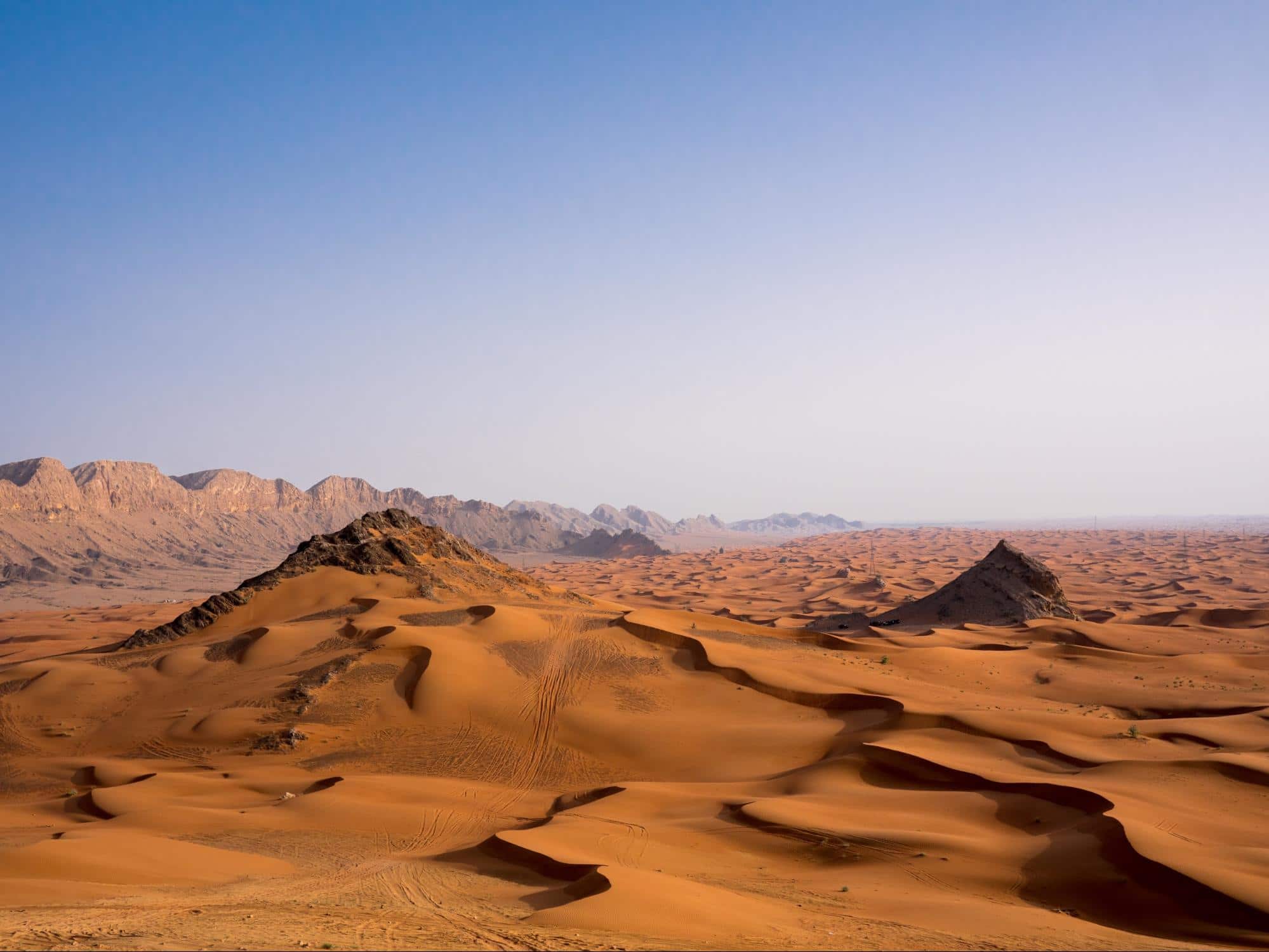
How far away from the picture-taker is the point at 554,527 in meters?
175

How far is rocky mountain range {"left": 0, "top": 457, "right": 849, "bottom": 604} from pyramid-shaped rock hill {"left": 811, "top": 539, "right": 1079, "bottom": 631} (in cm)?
6752

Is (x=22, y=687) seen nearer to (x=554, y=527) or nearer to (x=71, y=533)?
(x=71, y=533)

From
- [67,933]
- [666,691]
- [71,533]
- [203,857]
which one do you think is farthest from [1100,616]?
[71,533]

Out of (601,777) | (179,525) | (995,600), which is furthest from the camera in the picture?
(179,525)

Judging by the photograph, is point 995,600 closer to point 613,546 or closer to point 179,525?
point 613,546

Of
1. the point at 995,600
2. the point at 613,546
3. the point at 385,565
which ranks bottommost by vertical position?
the point at 613,546

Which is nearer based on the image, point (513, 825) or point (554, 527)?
point (513, 825)

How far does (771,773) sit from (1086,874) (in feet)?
21.1

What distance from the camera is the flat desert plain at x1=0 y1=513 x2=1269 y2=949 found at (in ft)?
27.2

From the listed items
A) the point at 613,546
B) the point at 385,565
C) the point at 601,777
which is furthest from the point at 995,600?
the point at 613,546

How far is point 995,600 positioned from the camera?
116 feet

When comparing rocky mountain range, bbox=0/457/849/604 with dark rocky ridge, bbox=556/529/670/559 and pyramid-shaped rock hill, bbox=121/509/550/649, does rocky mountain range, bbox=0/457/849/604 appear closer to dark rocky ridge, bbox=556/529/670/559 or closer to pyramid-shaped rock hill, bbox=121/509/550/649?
dark rocky ridge, bbox=556/529/670/559

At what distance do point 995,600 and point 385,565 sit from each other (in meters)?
24.3

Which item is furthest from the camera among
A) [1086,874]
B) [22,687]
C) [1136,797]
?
[22,687]
